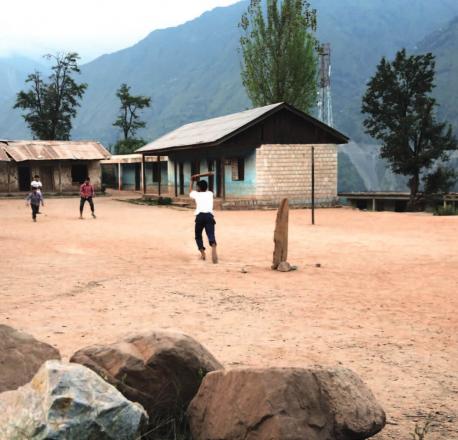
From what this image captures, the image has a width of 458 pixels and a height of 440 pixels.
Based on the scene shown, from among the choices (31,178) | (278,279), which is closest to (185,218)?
(278,279)

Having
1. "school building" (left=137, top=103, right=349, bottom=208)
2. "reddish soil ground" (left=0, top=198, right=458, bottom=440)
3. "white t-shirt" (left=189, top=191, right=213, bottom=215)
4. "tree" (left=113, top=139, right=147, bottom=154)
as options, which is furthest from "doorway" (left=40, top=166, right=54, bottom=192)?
"white t-shirt" (left=189, top=191, right=213, bottom=215)

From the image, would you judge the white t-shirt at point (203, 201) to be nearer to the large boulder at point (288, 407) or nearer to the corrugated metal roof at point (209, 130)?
the large boulder at point (288, 407)

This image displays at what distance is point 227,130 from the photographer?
1027 inches

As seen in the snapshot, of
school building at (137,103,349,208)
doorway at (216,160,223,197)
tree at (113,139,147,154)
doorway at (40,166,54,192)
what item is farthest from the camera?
tree at (113,139,147,154)

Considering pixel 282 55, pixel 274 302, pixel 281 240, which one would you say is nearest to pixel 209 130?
pixel 282 55

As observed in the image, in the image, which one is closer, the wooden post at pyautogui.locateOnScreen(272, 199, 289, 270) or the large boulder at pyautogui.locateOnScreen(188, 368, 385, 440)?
the large boulder at pyautogui.locateOnScreen(188, 368, 385, 440)

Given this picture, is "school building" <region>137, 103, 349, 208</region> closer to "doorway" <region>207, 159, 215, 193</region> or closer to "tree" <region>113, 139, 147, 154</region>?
"doorway" <region>207, 159, 215, 193</region>

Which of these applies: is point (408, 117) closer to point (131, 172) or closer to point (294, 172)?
point (294, 172)

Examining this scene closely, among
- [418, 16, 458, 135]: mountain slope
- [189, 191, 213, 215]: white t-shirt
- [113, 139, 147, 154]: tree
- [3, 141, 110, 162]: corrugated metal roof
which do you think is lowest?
[189, 191, 213, 215]: white t-shirt

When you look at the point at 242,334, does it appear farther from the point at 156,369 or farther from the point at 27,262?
the point at 27,262

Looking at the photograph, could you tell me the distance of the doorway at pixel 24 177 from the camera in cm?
3778

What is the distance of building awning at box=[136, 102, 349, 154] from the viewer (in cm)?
2558

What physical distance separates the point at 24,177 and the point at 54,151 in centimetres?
277

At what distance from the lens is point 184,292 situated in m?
7.96
